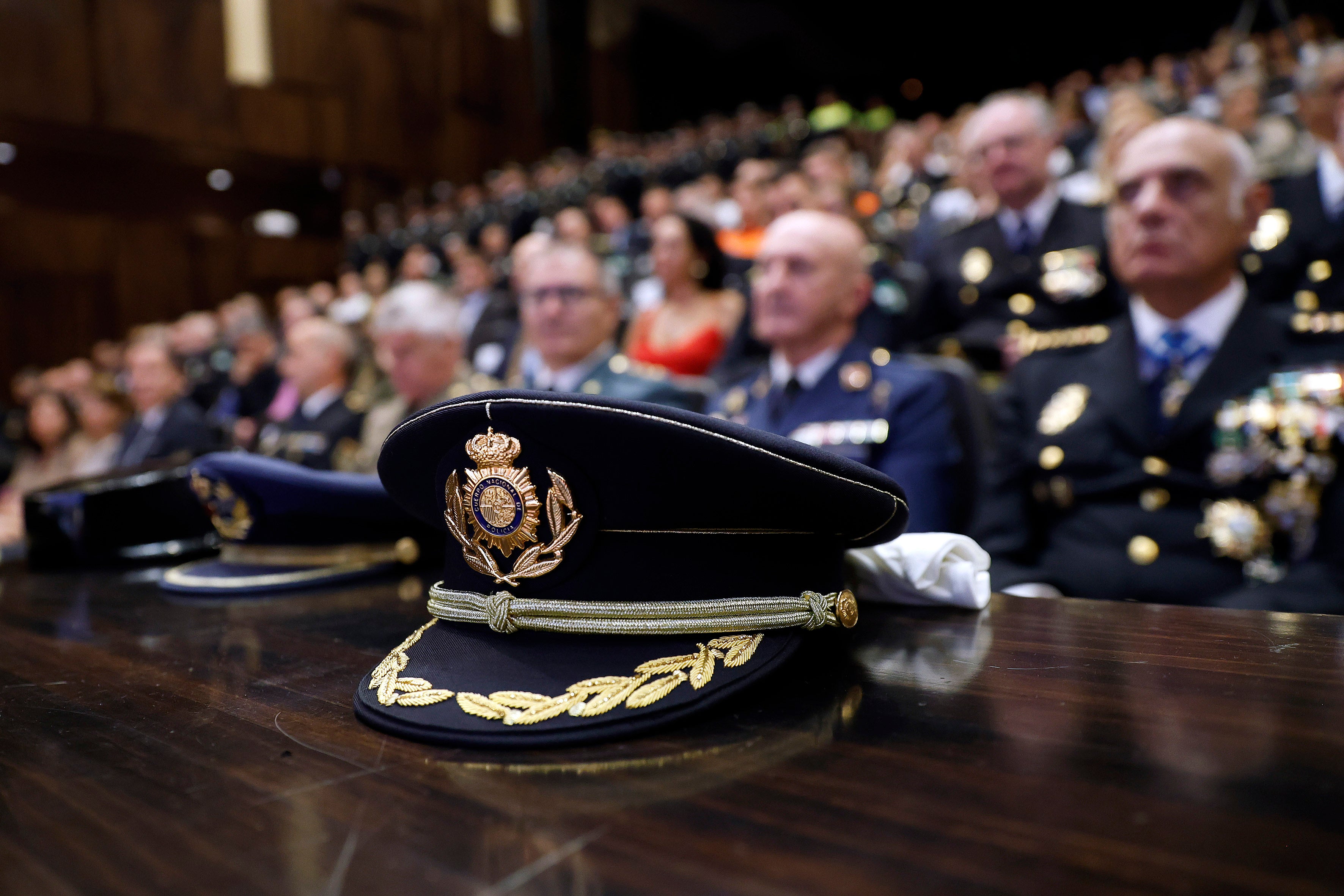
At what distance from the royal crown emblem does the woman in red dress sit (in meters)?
2.07

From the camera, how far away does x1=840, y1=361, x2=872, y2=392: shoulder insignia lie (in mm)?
1493

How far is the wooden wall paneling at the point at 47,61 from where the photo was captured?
255 inches

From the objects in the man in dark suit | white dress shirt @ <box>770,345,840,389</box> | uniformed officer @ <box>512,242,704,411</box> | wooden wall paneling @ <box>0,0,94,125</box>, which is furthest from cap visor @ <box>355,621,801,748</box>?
wooden wall paneling @ <box>0,0,94,125</box>

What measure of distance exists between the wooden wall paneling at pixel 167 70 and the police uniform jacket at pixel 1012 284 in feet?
Answer: 24.2

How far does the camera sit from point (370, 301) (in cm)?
561

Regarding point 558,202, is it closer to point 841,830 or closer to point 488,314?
point 488,314

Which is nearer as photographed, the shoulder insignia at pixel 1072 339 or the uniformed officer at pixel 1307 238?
the shoulder insignia at pixel 1072 339

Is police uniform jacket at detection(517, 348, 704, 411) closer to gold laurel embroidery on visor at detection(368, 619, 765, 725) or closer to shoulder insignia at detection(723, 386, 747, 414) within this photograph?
shoulder insignia at detection(723, 386, 747, 414)

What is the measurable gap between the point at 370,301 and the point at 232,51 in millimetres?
4223

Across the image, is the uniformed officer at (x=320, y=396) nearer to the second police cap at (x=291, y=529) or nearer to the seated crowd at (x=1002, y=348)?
the seated crowd at (x=1002, y=348)

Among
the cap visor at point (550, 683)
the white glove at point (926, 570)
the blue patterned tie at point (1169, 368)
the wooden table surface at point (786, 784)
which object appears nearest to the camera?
the wooden table surface at point (786, 784)

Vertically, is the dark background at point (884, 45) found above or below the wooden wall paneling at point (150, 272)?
Answer: above

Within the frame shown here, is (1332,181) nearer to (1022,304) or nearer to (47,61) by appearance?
(1022,304)

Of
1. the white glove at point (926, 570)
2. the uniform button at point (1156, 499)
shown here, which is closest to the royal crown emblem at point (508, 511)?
the white glove at point (926, 570)
